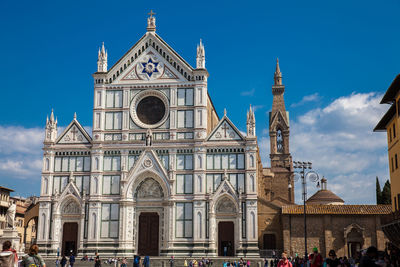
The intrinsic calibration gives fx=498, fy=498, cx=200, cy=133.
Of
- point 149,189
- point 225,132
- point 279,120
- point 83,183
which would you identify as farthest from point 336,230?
point 279,120

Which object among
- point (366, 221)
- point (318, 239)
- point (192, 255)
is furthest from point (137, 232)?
point (366, 221)

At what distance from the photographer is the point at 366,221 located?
138 feet

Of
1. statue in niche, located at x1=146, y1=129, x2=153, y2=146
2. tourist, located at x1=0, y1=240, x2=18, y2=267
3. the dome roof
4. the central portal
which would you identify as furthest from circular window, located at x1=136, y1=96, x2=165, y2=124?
tourist, located at x1=0, y1=240, x2=18, y2=267

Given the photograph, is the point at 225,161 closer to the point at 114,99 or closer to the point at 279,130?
the point at 114,99

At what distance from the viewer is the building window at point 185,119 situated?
4488 centimetres

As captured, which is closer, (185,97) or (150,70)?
(185,97)

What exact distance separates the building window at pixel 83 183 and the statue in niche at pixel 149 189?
453 centimetres

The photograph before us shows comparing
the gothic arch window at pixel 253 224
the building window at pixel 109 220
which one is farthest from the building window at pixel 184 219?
the building window at pixel 109 220

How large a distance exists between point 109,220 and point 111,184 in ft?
10.5

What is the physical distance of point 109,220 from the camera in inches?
1730

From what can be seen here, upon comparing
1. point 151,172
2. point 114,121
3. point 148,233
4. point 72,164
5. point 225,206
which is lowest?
point 148,233

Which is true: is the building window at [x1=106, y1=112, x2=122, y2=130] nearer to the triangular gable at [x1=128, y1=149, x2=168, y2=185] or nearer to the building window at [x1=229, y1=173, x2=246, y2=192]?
the triangular gable at [x1=128, y1=149, x2=168, y2=185]

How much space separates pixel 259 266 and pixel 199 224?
261 inches

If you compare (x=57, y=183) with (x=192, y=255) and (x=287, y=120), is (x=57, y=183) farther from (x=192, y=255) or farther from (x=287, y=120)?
(x=287, y=120)
